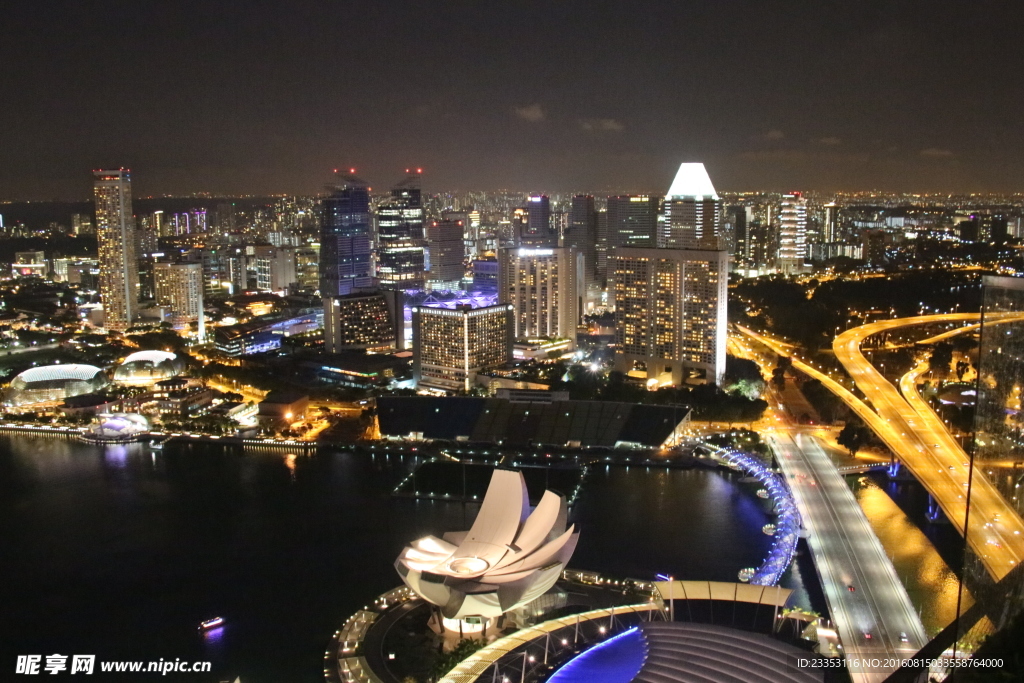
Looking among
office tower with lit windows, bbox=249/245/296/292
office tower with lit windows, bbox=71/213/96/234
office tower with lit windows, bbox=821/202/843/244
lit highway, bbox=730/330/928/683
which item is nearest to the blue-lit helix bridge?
lit highway, bbox=730/330/928/683

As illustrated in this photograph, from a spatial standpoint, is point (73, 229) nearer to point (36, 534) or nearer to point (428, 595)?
point (36, 534)

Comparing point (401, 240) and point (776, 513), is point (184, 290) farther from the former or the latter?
point (776, 513)

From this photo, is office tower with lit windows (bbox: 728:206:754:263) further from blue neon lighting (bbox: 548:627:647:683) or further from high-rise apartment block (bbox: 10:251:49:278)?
high-rise apartment block (bbox: 10:251:49:278)

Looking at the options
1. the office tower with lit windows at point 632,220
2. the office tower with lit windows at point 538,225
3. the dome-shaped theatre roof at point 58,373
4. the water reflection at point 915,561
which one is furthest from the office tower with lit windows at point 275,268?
the water reflection at point 915,561

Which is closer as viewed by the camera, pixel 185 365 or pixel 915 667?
pixel 915 667

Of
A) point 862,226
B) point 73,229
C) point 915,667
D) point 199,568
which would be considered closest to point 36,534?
point 199,568

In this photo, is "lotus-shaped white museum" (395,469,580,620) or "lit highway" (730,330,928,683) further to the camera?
"lotus-shaped white museum" (395,469,580,620)

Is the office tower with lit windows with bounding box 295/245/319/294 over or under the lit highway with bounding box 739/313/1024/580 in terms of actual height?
over

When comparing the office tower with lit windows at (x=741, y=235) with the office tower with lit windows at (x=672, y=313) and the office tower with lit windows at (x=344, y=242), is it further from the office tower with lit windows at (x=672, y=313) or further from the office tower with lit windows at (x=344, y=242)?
the office tower with lit windows at (x=672, y=313)
